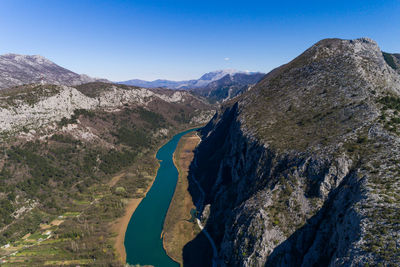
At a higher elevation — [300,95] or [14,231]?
[300,95]

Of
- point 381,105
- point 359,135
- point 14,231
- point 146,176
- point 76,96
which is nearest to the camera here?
point 359,135

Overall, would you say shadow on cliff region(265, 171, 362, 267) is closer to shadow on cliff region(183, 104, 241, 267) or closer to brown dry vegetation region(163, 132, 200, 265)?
shadow on cliff region(183, 104, 241, 267)

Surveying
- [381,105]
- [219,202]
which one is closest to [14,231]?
[219,202]

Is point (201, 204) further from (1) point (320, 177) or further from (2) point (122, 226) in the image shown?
(1) point (320, 177)

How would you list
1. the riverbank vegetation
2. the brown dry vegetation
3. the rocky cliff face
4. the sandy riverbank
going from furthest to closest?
the riverbank vegetation → the sandy riverbank → the brown dry vegetation → the rocky cliff face

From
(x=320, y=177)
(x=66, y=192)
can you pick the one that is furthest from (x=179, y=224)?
(x=66, y=192)

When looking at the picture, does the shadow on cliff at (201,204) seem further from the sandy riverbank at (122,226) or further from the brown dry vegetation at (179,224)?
the sandy riverbank at (122,226)

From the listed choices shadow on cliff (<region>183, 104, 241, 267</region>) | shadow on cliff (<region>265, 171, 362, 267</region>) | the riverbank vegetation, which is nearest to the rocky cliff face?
shadow on cliff (<region>265, 171, 362, 267</region>)

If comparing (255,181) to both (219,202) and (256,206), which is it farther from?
(219,202)
